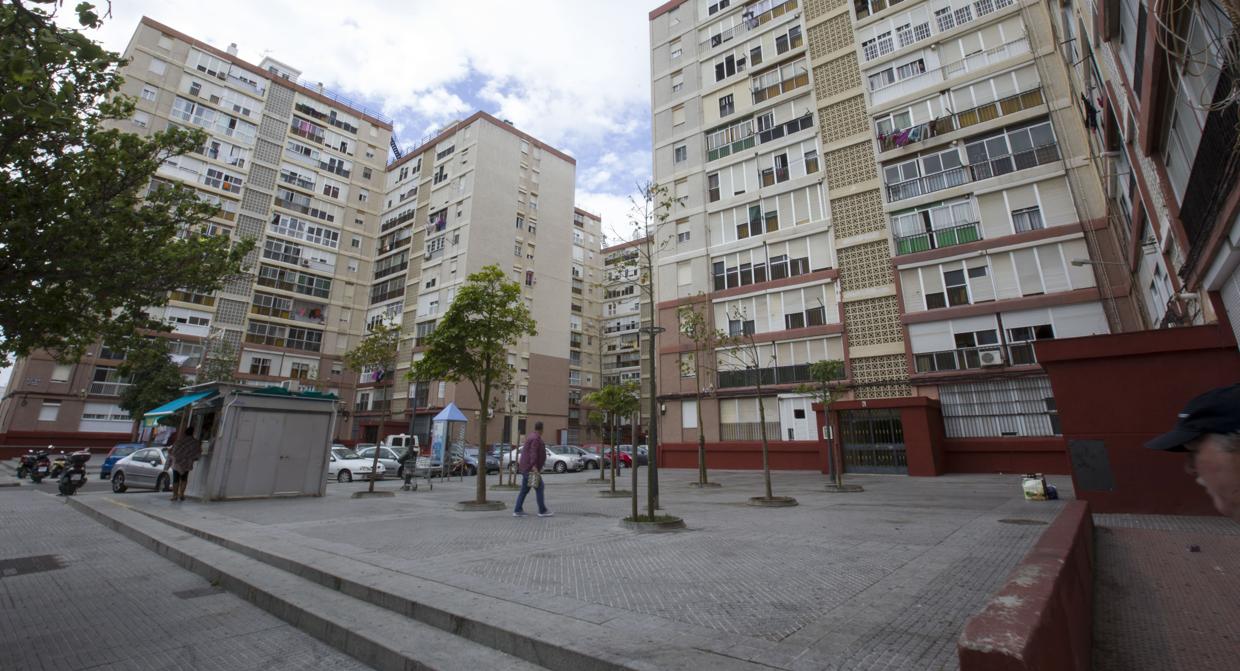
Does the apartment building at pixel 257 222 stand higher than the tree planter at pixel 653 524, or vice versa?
the apartment building at pixel 257 222

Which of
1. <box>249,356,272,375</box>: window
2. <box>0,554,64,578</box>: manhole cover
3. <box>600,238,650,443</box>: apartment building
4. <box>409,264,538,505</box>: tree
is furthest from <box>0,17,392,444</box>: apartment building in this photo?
<box>0,554,64,578</box>: manhole cover

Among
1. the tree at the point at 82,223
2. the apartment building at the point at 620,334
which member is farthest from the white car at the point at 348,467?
the apartment building at the point at 620,334

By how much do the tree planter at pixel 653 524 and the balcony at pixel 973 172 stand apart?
23.1 m

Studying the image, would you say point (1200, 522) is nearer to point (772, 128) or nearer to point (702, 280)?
point (702, 280)

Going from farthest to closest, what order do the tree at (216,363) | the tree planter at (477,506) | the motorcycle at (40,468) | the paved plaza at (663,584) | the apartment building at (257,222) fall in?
the apartment building at (257,222) → the tree at (216,363) → the motorcycle at (40,468) → the tree planter at (477,506) → the paved plaza at (663,584)

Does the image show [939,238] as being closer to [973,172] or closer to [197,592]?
[973,172]

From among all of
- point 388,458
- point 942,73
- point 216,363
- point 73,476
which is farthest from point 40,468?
point 942,73

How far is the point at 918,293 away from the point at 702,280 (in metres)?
11.5

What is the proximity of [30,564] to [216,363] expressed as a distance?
3624 cm

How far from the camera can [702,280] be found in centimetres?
3148

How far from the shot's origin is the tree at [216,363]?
3456 cm

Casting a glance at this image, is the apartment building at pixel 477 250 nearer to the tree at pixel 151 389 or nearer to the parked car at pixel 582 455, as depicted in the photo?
the parked car at pixel 582 455

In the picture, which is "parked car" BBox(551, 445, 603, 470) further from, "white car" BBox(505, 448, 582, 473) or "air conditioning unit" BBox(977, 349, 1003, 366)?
"air conditioning unit" BBox(977, 349, 1003, 366)

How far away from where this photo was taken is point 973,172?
24.0m
